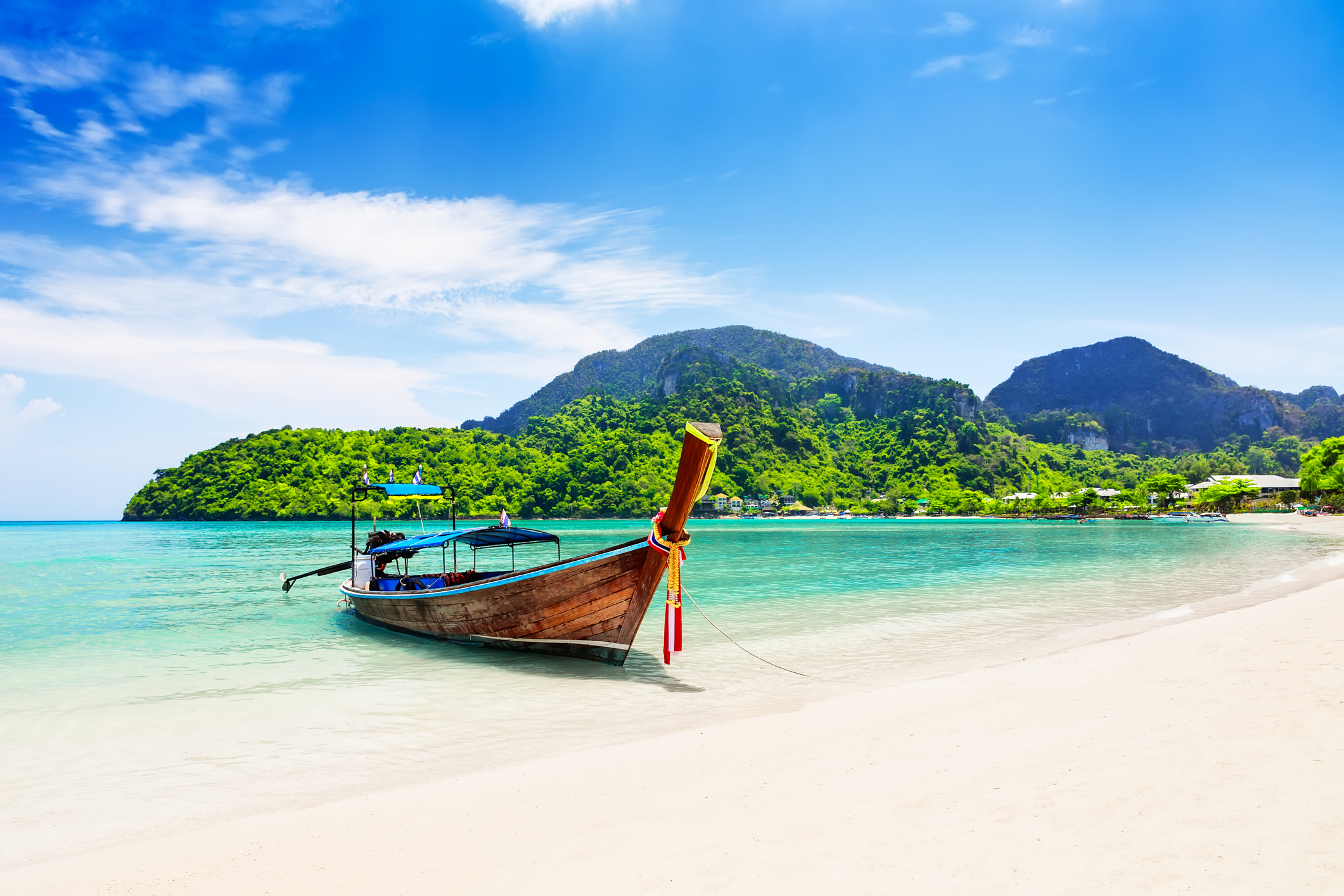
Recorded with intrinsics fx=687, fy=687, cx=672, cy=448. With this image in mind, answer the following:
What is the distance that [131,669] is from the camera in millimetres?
12281

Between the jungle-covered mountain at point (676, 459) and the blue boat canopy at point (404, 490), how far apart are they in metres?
63.0

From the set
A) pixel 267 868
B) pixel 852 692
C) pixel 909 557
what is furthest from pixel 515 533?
pixel 909 557

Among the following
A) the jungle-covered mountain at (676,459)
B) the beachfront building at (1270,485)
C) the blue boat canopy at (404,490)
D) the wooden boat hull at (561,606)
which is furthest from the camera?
the jungle-covered mountain at (676,459)

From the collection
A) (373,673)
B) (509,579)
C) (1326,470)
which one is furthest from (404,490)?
(1326,470)

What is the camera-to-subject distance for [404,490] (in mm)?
14891

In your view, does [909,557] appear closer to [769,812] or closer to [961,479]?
[769,812]

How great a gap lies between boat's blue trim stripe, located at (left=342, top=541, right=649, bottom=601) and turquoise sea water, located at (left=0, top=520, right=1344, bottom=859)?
97cm

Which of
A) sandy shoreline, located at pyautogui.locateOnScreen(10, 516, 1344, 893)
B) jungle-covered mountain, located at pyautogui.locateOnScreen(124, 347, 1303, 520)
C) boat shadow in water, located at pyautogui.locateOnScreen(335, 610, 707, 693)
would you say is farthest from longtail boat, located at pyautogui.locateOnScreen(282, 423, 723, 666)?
jungle-covered mountain, located at pyautogui.locateOnScreen(124, 347, 1303, 520)

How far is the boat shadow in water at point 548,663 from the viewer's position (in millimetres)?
10289

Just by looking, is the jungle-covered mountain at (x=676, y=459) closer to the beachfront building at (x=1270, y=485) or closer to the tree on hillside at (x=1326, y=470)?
the beachfront building at (x=1270, y=485)

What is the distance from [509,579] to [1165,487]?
119 metres

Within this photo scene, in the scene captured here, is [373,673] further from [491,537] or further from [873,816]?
[873,816]

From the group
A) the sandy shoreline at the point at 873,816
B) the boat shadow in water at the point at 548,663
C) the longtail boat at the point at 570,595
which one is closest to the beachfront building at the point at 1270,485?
the boat shadow in water at the point at 548,663

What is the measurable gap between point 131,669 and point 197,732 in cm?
557
